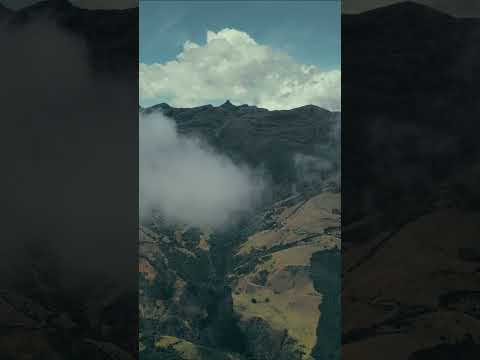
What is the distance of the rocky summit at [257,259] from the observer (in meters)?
59.9

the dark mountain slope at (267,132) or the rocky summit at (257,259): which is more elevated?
the dark mountain slope at (267,132)

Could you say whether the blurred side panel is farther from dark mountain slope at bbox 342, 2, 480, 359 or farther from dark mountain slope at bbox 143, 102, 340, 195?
dark mountain slope at bbox 143, 102, 340, 195

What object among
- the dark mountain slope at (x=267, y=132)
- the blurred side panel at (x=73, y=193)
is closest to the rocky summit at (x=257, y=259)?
the dark mountain slope at (x=267, y=132)

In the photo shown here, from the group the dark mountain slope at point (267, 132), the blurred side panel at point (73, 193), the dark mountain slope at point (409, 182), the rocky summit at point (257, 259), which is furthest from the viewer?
the dark mountain slope at point (267, 132)

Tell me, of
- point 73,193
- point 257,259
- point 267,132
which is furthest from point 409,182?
point 267,132

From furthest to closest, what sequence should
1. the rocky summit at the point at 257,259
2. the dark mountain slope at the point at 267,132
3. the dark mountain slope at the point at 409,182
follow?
the dark mountain slope at the point at 267,132 < the rocky summit at the point at 257,259 < the dark mountain slope at the point at 409,182

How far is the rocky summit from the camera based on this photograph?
59875 millimetres

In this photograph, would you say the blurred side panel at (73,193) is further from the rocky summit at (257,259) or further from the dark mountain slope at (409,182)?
the rocky summit at (257,259)

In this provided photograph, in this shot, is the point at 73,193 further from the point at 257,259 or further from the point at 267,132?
the point at 267,132

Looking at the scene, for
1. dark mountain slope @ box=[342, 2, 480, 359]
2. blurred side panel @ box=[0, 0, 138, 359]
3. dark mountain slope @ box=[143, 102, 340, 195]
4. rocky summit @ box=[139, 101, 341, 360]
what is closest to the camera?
dark mountain slope @ box=[342, 2, 480, 359]

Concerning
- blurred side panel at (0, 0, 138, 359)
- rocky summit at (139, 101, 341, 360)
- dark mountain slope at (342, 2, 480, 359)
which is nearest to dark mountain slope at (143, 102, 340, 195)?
rocky summit at (139, 101, 341, 360)

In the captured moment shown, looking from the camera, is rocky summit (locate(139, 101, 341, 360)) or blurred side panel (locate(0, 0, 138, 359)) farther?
rocky summit (locate(139, 101, 341, 360))

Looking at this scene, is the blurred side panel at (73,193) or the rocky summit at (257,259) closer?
the blurred side panel at (73,193)

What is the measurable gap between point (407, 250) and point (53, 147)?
313 cm
